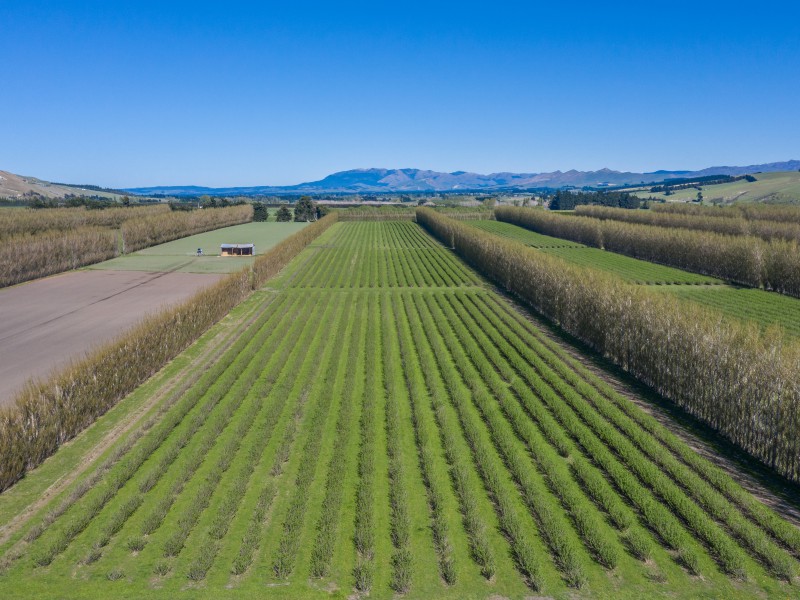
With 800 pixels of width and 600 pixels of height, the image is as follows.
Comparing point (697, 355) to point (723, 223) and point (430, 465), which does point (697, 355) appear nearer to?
point (430, 465)

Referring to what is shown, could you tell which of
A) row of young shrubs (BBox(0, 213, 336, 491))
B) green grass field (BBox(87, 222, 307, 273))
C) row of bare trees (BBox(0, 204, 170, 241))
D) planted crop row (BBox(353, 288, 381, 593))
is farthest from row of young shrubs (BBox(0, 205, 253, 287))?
planted crop row (BBox(353, 288, 381, 593))

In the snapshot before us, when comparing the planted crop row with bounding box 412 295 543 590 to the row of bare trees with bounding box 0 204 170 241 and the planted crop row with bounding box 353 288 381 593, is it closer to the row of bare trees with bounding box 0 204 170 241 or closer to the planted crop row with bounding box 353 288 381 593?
the planted crop row with bounding box 353 288 381 593

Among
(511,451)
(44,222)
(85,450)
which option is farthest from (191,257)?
(511,451)

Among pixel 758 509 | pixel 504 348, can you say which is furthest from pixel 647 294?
pixel 758 509

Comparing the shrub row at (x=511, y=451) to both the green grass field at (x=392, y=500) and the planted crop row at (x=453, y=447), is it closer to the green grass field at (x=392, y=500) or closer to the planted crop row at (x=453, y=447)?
the green grass field at (x=392, y=500)

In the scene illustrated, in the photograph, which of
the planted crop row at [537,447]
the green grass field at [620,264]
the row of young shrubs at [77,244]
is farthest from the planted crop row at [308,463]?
the row of young shrubs at [77,244]

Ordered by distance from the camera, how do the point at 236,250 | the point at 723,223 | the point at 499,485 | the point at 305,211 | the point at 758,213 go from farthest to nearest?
the point at 305,211, the point at 758,213, the point at 236,250, the point at 723,223, the point at 499,485
